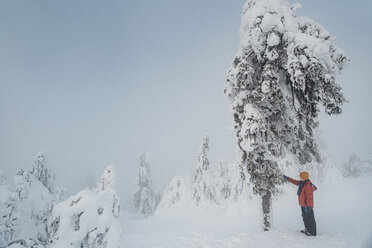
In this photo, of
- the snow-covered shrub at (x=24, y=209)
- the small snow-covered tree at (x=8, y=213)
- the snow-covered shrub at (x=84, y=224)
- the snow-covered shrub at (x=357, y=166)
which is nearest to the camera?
the snow-covered shrub at (x=84, y=224)

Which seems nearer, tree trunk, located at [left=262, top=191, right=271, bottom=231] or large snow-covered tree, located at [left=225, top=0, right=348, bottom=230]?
large snow-covered tree, located at [left=225, top=0, right=348, bottom=230]

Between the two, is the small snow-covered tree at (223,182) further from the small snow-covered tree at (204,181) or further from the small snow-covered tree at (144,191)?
the small snow-covered tree at (144,191)

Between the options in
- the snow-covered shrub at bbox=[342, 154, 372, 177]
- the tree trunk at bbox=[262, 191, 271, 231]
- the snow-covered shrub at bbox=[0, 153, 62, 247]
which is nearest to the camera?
the tree trunk at bbox=[262, 191, 271, 231]

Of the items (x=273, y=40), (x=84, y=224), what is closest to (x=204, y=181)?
(x=273, y=40)

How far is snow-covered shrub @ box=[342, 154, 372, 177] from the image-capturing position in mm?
43844

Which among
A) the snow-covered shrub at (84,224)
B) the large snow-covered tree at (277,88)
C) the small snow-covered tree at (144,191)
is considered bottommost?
the small snow-covered tree at (144,191)

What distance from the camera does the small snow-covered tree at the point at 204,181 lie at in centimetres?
2883

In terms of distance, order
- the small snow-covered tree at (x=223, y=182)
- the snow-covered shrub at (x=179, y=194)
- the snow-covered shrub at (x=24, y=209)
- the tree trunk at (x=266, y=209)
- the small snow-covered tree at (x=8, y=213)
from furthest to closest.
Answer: the small snow-covered tree at (x=223, y=182)
the snow-covered shrub at (x=179, y=194)
the snow-covered shrub at (x=24, y=209)
the small snow-covered tree at (x=8, y=213)
the tree trunk at (x=266, y=209)

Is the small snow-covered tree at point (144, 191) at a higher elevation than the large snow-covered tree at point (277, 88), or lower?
lower

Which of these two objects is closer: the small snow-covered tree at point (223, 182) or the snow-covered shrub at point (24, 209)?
the snow-covered shrub at point (24, 209)

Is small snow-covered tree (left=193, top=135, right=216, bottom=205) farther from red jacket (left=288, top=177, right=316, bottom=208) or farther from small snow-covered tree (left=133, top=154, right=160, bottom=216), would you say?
red jacket (left=288, top=177, right=316, bottom=208)

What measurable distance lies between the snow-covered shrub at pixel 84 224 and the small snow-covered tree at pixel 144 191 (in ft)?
113

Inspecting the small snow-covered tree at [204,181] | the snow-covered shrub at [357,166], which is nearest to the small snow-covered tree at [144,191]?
the small snow-covered tree at [204,181]

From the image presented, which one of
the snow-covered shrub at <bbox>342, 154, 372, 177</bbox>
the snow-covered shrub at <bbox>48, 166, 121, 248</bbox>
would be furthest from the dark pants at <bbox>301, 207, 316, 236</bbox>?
the snow-covered shrub at <bbox>342, 154, 372, 177</bbox>
